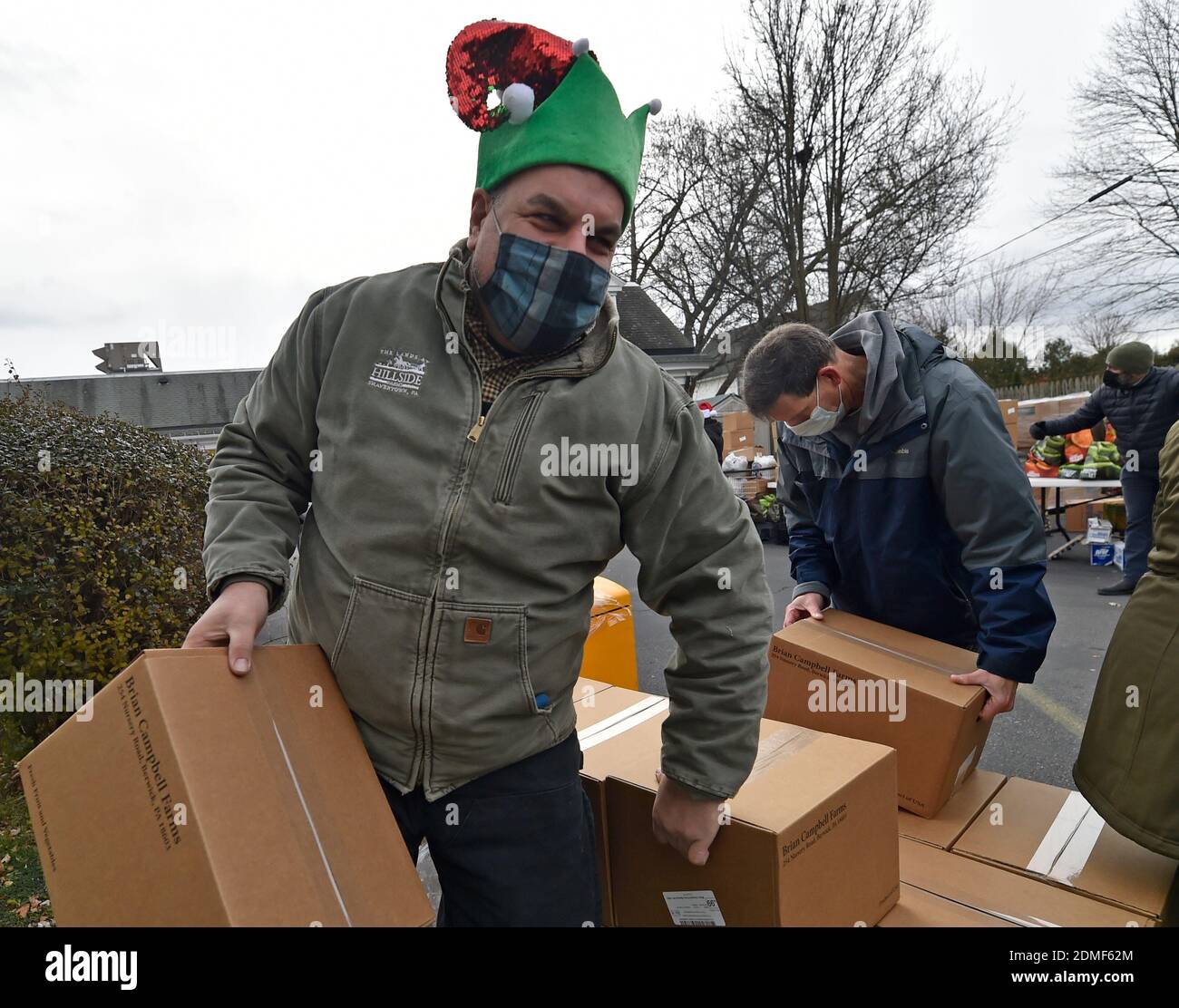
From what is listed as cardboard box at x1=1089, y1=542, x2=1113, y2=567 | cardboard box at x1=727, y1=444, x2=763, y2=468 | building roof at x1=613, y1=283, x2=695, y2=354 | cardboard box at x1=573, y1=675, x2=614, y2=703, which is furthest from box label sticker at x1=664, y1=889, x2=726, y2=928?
building roof at x1=613, y1=283, x2=695, y2=354

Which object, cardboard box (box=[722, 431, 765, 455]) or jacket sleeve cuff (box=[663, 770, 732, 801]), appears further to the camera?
cardboard box (box=[722, 431, 765, 455])

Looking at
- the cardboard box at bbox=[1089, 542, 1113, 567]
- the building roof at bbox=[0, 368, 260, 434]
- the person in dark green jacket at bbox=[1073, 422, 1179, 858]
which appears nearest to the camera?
the person in dark green jacket at bbox=[1073, 422, 1179, 858]

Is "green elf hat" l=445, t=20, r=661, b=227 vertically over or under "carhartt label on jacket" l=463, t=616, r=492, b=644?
over

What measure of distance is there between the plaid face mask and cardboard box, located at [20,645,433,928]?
27.1 inches

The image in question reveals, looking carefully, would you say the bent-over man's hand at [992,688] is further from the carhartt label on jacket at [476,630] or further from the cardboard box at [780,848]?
the carhartt label on jacket at [476,630]

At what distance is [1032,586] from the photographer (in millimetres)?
2176

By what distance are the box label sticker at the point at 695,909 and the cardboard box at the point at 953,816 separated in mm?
729

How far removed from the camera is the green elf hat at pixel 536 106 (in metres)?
1.28

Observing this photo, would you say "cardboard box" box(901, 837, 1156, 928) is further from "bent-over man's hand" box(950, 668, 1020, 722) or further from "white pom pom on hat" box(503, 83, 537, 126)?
"white pom pom on hat" box(503, 83, 537, 126)

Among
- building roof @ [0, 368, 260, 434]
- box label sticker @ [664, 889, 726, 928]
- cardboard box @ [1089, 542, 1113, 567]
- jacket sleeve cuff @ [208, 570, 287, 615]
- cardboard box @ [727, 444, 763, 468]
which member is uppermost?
building roof @ [0, 368, 260, 434]

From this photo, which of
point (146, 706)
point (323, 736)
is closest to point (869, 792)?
point (323, 736)

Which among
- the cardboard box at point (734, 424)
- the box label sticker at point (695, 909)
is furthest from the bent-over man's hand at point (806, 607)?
the cardboard box at point (734, 424)

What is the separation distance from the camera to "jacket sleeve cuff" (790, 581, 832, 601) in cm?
273

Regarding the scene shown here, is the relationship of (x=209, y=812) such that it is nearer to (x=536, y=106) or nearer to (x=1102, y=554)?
(x=536, y=106)
